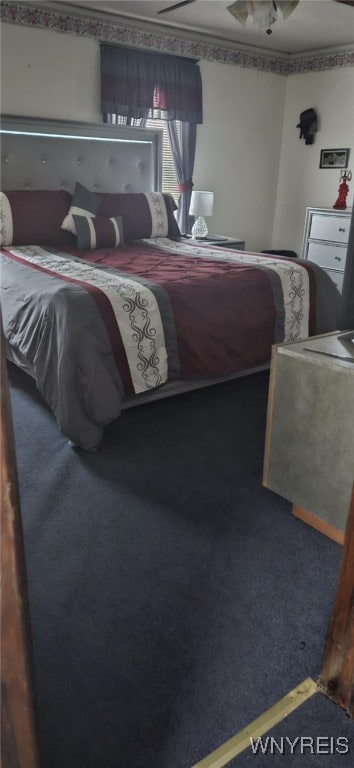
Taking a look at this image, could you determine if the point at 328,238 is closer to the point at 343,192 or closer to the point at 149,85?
the point at 343,192

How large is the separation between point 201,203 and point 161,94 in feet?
3.13

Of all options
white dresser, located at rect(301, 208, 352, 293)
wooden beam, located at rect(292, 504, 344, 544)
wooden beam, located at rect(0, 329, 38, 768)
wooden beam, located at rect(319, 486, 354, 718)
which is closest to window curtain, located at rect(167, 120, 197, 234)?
white dresser, located at rect(301, 208, 352, 293)

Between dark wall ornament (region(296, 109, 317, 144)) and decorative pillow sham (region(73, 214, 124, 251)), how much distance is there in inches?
107

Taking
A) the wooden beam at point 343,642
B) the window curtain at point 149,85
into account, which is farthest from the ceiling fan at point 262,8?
the wooden beam at point 343,642

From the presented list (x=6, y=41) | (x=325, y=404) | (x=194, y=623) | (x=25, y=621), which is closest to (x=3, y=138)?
(x=6, y=41)

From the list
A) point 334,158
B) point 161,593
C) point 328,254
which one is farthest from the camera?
point 334,158

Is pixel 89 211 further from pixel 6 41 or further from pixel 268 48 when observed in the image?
pixel 268 48

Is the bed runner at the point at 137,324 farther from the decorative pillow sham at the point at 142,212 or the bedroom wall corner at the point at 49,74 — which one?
the bedroom wall corner at the point at 49,74

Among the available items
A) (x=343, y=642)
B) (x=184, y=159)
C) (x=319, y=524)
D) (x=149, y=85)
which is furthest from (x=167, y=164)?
(x=343, y=642)

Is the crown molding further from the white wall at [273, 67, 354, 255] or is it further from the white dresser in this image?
the white dresser

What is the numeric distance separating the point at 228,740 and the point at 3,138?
3904mm

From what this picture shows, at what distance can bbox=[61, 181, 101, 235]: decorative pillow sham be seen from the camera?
3797 millimetres

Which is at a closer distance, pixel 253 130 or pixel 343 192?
pixel 343 192

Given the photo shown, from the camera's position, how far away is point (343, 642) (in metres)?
1.32
